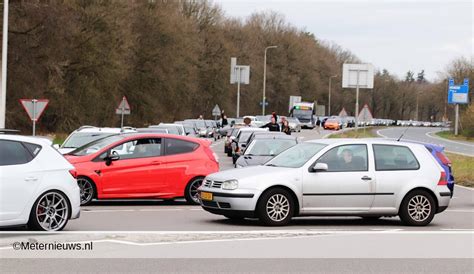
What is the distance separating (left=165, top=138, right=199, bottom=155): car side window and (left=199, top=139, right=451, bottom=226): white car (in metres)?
3.74

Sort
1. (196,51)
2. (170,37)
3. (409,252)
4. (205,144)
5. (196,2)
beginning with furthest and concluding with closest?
(196,2) < (196,51) < (170,37) < (205,144) < (409,252)

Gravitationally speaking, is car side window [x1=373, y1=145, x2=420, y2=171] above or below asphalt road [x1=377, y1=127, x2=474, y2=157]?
Answer: above

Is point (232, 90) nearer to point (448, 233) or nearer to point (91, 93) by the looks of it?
point (91, 93)

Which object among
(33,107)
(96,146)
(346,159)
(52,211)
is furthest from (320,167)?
(33,107)

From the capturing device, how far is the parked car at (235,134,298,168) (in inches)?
867

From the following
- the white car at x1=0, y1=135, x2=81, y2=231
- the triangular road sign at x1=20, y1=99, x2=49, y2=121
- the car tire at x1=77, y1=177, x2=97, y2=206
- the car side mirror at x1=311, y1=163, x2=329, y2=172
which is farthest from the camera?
the triangular road sign at x1=20, y1=99, x2=49, y2=121

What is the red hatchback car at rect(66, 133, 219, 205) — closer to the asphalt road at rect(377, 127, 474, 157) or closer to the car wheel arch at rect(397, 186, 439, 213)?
the car wheel arch at rect(397, 186, 439, 213)

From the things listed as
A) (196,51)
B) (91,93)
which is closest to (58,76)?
(91,93)

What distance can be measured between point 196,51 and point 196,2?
351 inches

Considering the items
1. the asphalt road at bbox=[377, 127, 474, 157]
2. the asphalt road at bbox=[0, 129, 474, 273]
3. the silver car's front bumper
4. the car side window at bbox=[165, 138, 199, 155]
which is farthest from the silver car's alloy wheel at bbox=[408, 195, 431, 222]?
the asphalt road at bbox=[377, 127, 474, 157]

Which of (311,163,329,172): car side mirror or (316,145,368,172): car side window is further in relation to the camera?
(316,145,368,172): car side window

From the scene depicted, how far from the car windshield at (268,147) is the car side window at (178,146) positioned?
15.1ft

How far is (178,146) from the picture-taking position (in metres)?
18.0

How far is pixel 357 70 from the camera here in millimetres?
51344
